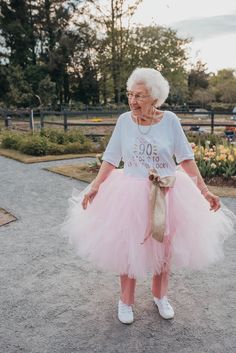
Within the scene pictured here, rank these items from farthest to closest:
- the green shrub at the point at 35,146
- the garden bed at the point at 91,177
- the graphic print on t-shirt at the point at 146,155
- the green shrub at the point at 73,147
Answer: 1. the green shrub at the point at 73,147
2. the green shrub at the point at 35,146
3. the garden bed at the point at 91,177
4. the graphic print on t-shirt at the point at 146,155

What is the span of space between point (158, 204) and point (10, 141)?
40.2 feet

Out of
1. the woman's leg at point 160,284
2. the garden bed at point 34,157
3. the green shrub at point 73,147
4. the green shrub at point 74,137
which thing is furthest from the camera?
the green shrub at point 74,137

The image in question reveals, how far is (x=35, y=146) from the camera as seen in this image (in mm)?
12398

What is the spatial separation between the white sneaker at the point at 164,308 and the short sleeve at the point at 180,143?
1.04m

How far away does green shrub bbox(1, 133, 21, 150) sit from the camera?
13.9 m

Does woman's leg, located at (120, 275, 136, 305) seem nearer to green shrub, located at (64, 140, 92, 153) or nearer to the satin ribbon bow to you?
the satin ribbon bow

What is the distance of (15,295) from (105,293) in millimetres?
728

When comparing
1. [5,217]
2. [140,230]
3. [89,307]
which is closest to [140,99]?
[140,230]

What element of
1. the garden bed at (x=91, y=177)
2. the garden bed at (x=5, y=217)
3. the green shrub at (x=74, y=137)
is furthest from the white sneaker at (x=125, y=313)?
the green shrub at (x=74, y=137)

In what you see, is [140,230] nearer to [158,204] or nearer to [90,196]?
[158,204]

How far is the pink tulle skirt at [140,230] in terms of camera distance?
2.73m

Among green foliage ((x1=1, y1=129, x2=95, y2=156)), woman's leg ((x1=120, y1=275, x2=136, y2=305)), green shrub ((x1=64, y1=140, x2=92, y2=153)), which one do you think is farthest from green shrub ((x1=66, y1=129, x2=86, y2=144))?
woman's leg ((x1=120, y1=275, x2=136, y2=305))

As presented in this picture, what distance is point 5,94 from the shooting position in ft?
143

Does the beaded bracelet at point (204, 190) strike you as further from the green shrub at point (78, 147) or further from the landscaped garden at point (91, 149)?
the green shrub at point (78, 147)
